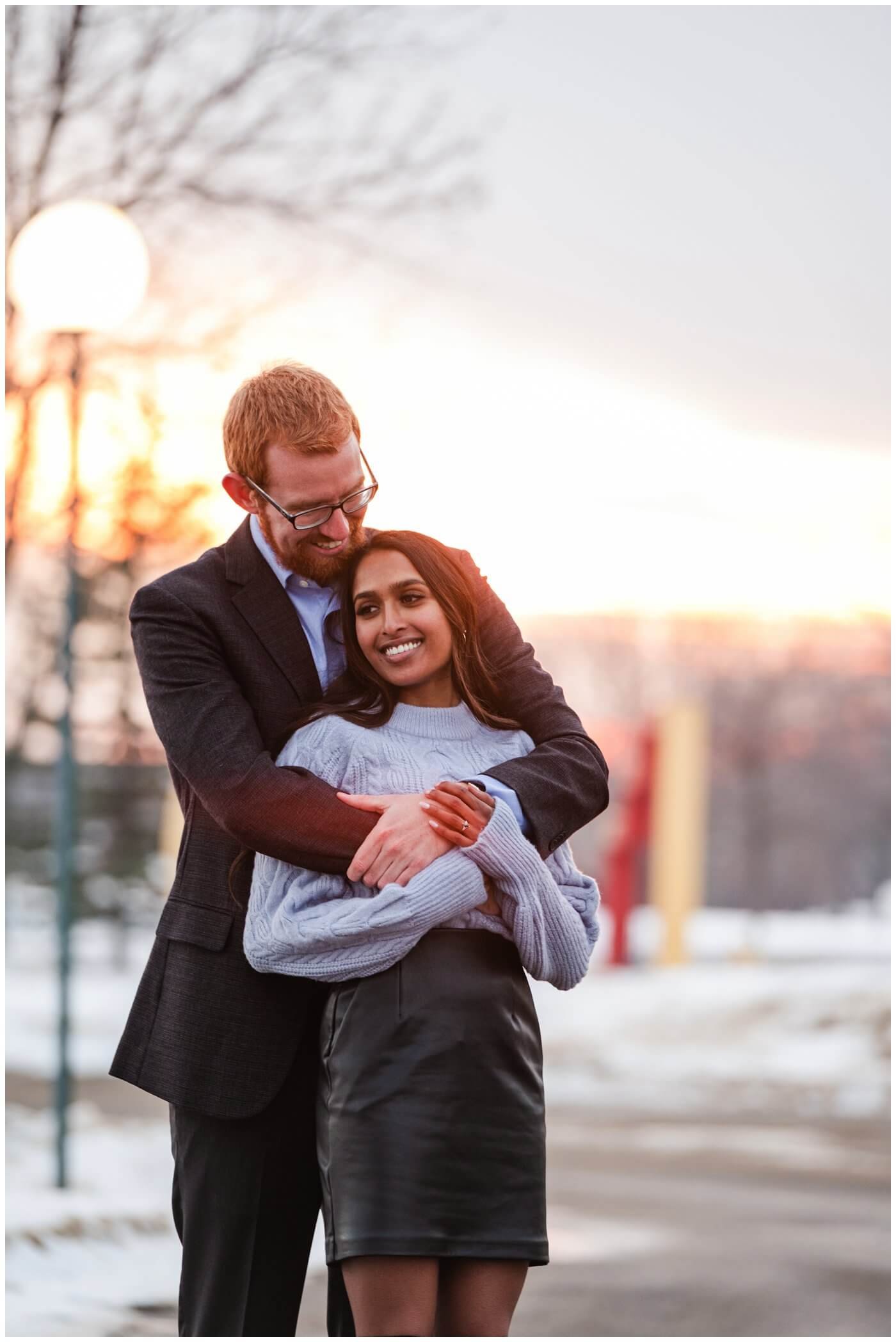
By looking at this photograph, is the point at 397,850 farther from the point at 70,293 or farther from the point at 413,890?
the point at 70,293

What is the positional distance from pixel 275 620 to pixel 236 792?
0.39 metres

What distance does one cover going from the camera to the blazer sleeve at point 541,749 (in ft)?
9.35

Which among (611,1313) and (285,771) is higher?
(285,771)

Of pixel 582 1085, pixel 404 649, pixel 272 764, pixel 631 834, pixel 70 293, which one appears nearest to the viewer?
pixel 272 764

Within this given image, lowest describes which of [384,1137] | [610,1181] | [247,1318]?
[610,1181]

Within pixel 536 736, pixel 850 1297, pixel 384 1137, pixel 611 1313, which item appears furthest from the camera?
pixel 850 1297

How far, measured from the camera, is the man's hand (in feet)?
8.98

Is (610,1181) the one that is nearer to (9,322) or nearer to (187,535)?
(187,535)

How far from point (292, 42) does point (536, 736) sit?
4.53 metres

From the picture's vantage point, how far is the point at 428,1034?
2.73 m

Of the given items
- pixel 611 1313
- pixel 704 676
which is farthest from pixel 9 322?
pixel 704 676

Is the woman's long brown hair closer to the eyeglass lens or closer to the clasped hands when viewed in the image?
the eyeglass lens

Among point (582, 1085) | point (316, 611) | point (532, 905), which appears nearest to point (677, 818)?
point (582, 1085)

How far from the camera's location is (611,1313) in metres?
5.65
